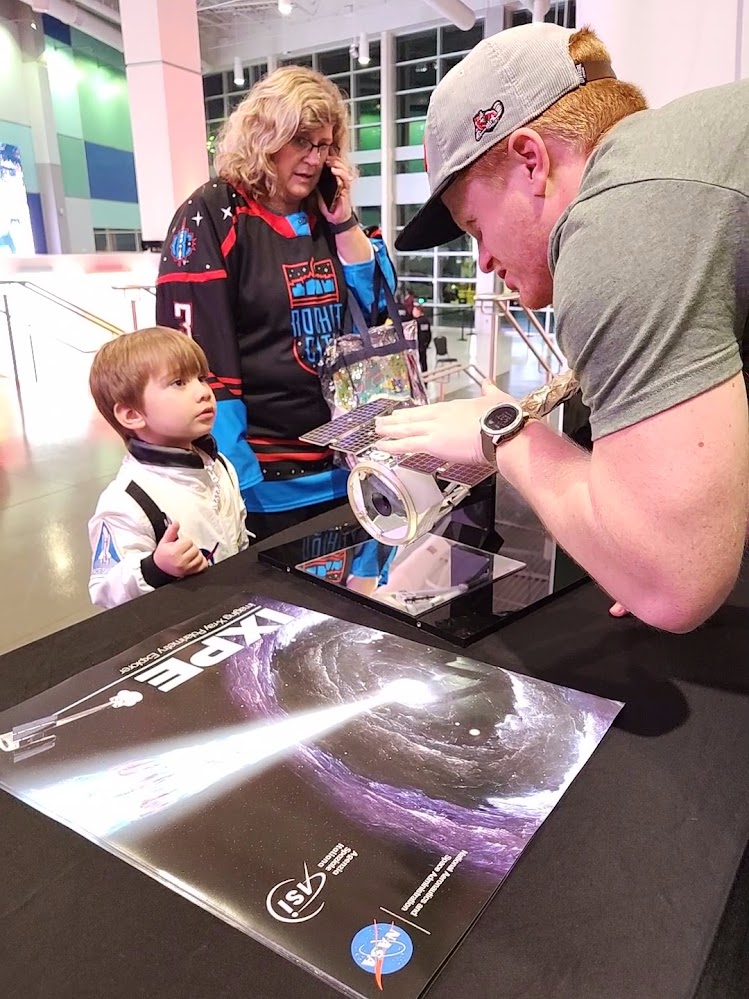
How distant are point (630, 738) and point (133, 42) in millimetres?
6062

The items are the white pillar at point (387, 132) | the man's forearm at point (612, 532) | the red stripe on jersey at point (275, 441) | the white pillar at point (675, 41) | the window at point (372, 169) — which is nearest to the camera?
the man's forearm at point (612, 532)

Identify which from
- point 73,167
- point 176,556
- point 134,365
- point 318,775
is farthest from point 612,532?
point 73,167

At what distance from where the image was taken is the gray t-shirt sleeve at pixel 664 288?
0.50m

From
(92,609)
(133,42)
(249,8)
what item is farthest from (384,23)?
(92,609)

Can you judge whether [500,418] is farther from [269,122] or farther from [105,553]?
[269,122]

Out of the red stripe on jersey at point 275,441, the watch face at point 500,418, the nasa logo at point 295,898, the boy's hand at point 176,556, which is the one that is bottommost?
the nasa logo at point 295,898

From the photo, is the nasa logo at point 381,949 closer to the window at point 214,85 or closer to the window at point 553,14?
the window at point 553,14

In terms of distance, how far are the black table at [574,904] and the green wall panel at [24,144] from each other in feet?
31.4

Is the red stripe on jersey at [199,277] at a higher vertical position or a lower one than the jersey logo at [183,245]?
lower

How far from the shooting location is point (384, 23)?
883 cm

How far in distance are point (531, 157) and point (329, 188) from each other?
0.91m

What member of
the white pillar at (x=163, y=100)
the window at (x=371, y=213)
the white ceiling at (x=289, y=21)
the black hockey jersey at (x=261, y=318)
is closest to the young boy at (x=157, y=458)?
the black hockey jersey at (x=261, y=318)

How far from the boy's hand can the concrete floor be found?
1.30m

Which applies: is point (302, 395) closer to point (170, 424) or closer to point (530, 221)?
point (170, 424)
